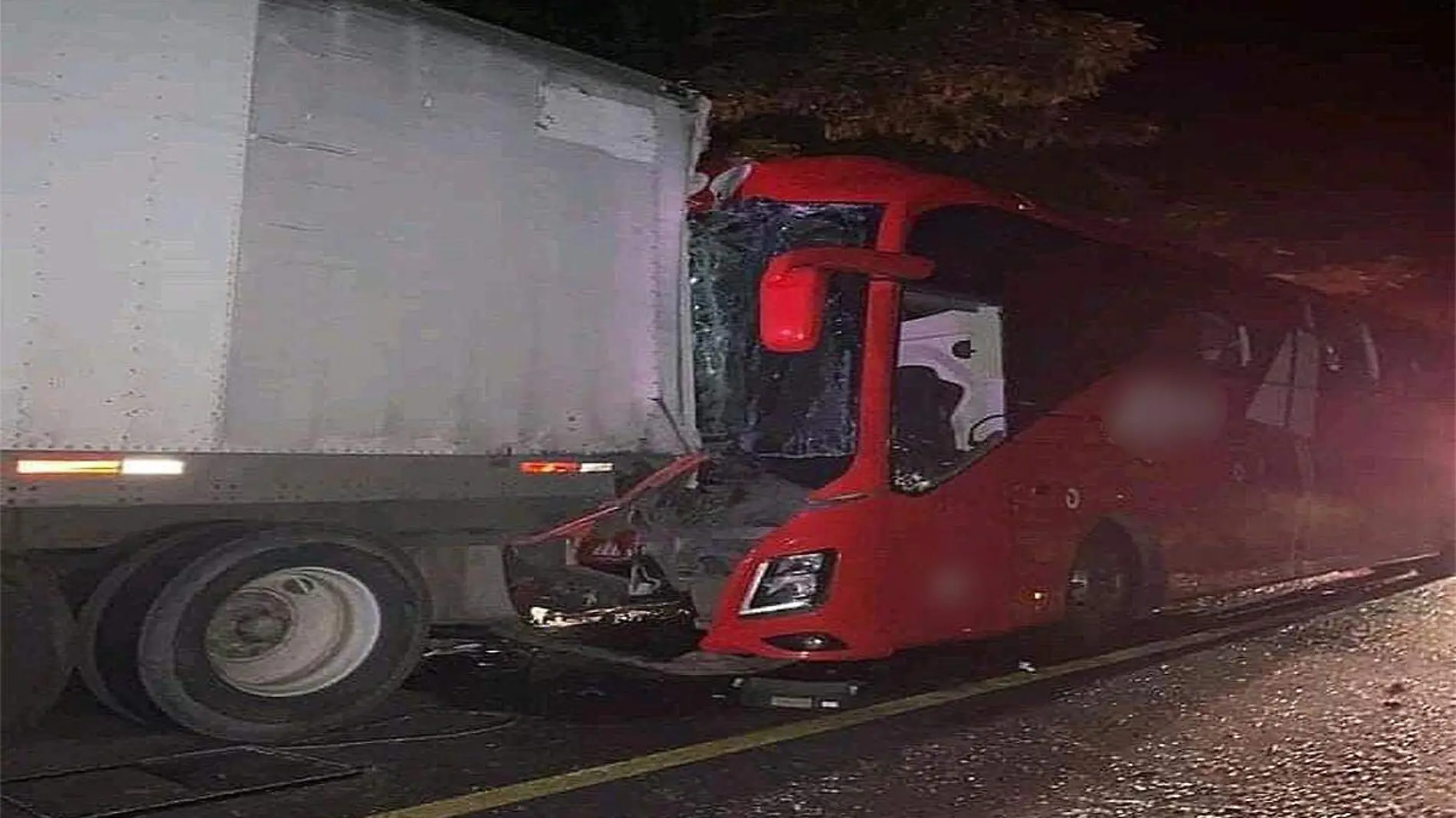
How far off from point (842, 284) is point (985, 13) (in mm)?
4289

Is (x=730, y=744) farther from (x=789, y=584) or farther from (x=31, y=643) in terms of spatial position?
(x=31, y=643)

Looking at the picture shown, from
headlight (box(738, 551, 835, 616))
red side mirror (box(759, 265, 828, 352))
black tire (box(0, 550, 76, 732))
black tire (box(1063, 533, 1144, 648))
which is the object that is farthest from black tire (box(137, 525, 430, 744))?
Result: black tire (box(1063, 533, 1144, 648))

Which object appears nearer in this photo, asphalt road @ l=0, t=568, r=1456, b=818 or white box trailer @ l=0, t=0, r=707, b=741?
white box trailer @ l=0, t=0, r=707, b=741

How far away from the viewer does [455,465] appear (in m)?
6.23

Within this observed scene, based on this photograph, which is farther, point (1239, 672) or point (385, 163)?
point (1239, 672)

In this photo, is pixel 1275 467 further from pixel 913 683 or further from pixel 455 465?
pixel 455 465

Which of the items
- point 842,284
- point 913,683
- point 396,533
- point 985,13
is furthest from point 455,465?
point 985,13

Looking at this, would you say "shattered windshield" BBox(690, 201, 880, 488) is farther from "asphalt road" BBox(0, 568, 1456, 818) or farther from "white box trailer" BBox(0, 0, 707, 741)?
"asphalt road" BBox(0, 568, 1456, 818)

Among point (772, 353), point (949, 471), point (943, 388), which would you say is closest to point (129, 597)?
point (772, 353)

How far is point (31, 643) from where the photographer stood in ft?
17.4

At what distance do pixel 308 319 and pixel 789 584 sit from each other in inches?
94.6

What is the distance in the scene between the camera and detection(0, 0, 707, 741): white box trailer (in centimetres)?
512

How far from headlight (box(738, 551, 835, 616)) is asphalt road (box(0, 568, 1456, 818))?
1.65ft

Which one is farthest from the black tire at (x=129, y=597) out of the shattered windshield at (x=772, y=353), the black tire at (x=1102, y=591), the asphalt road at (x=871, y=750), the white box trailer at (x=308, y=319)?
the black tire at (x=1102, y=591)
